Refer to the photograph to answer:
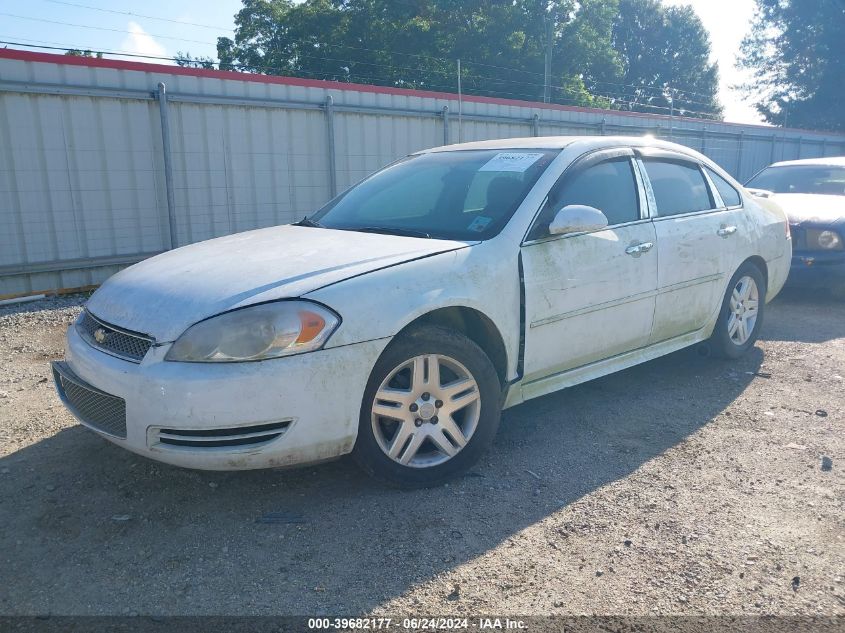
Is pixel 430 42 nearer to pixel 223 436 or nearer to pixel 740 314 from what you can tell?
pixel 740 314

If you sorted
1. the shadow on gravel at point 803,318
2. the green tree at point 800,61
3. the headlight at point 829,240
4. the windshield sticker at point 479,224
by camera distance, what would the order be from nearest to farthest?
the windshield sticker at point 479,224, the shadow on gravel at point 803,318, the headlight at point 829,240, the green tree at point 800,61

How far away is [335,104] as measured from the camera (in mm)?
9727

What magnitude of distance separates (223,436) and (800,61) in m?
43.6

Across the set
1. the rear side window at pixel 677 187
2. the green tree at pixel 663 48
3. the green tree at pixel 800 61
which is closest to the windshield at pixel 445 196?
the rear side window at pixel 677 187

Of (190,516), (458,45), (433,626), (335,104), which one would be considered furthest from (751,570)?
(458,45)

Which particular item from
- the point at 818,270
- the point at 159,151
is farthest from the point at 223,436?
the point at 818,270

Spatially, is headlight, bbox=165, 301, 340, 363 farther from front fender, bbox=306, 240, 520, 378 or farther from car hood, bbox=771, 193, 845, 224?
car hood, bbox=771, 193, 845, 224

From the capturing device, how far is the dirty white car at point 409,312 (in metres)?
2.71

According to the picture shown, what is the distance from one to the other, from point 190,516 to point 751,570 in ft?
7.24

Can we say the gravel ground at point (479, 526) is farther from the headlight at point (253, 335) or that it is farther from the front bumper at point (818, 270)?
the front bumper at point (818, 270)

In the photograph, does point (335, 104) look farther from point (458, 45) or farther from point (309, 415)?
point (458, 45)

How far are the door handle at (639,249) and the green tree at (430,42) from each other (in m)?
25.4

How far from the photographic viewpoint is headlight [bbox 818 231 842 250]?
7141 mm

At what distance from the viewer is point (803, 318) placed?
22.3ft
